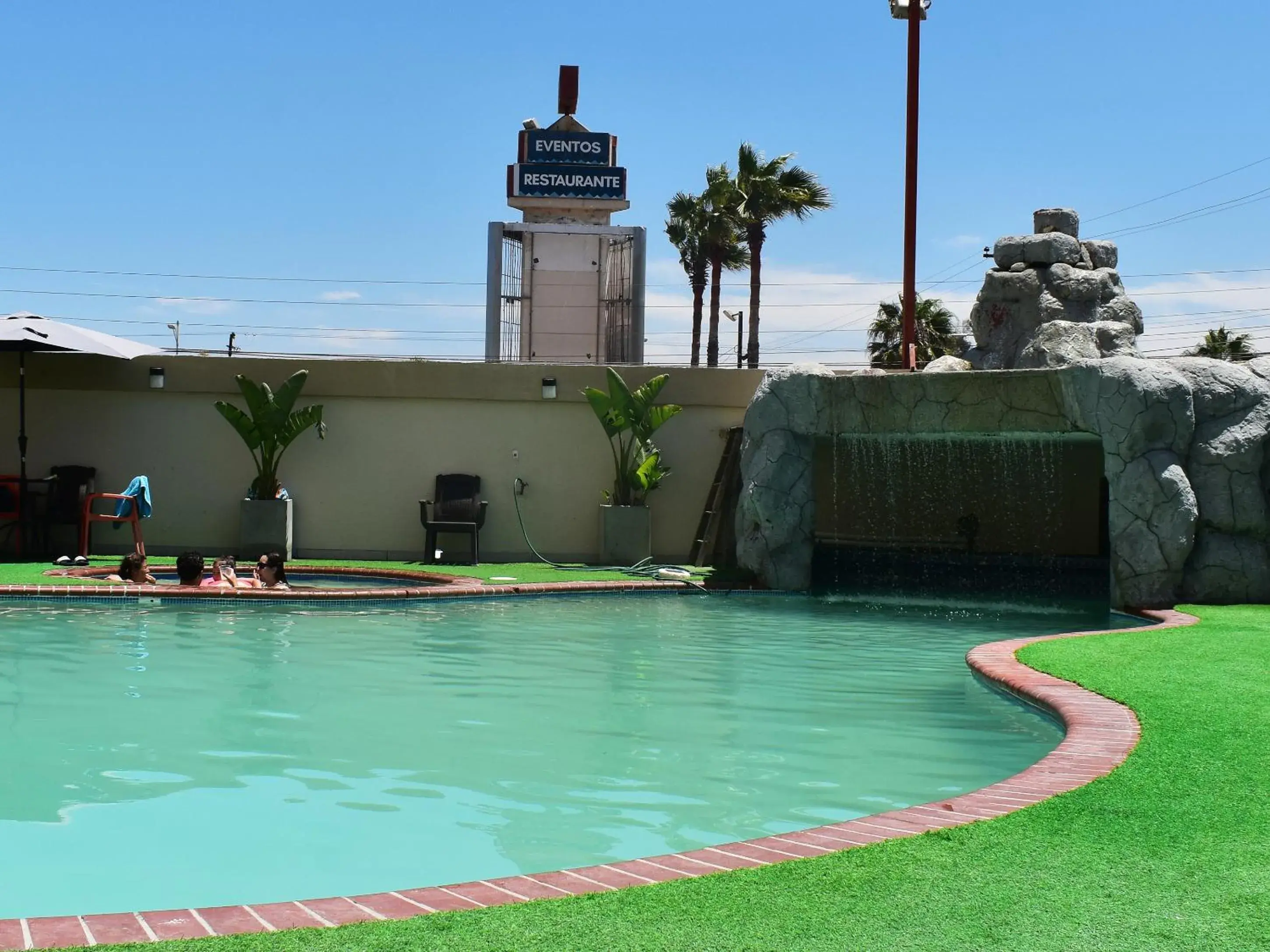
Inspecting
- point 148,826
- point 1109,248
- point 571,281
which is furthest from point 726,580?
point 571,281

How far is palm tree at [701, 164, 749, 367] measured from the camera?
37.7 metres

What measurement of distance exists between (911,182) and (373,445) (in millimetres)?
8509

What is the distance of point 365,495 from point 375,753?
491 inches

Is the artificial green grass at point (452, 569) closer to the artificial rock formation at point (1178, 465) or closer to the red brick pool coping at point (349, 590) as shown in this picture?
the red brick pool coping at point (349, 590)

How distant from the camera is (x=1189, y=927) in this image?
3479mm

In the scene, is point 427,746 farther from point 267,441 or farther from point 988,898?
point 267,441

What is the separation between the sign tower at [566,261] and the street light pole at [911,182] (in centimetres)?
1089

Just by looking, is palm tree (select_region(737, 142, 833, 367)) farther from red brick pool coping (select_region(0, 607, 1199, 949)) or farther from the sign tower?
red brick pool coping (select_region(0, 607, 1199, 949))

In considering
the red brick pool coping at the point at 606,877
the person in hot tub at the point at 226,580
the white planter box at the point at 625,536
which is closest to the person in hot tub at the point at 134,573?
the person in hot tub at the point at 226,580

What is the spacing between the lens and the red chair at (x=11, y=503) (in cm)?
1702

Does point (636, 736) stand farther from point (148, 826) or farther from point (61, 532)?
point (61, 532)

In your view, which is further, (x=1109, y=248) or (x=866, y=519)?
Answer: (x=866, y=519)

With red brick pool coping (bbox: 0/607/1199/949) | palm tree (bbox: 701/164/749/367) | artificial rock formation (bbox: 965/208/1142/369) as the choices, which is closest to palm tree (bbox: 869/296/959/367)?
palm tree (bbox: 701/164/749/367)

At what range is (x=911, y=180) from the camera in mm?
18906
